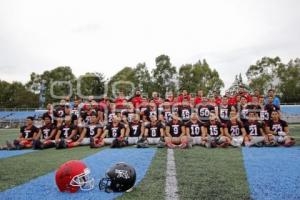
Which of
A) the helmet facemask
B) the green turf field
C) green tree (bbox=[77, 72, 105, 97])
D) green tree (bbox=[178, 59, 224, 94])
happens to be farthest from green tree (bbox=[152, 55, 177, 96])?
the helmet facemask

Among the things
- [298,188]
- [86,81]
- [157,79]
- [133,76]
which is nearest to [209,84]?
[157,79]

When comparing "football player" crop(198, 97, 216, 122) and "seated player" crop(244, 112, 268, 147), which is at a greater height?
"football player" crop(198, 97, 216, 122)

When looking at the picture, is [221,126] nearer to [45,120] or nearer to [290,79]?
[45,120]

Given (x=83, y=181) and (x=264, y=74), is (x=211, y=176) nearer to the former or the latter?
(x=83, y=181)

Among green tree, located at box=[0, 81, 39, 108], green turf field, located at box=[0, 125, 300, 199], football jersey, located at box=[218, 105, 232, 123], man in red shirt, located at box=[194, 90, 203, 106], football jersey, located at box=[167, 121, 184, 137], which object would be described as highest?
green tree, located at box=[0, 81, 39, 108]

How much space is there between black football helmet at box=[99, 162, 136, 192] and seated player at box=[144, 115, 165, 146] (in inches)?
257

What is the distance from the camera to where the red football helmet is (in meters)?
4.32

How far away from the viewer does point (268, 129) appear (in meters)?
10.6

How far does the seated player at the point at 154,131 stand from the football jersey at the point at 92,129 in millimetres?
1814

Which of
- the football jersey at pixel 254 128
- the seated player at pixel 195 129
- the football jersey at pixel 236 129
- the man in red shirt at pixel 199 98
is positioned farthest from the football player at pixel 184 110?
the football jersey at pixel 254 128

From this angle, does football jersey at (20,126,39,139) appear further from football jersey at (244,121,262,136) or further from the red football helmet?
the red football helmet

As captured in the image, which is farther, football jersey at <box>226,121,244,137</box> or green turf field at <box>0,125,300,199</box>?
football jersey at <box>226,121,244,137</box>

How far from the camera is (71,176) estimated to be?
4.33m

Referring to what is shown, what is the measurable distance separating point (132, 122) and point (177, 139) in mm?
2097
